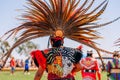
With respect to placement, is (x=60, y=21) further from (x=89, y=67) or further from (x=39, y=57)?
(x=89, y=67)

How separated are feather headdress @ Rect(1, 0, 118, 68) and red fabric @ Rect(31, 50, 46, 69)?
1.22ft

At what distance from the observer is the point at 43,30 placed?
774 centimetres

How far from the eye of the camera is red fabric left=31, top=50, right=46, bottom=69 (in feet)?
24.0

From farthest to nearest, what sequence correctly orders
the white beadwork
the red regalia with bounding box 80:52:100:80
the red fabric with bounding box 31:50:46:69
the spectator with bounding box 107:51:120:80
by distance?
the red regalia with bounding box 80:52:100:80 < the spectator with bounding box 107:51:120:80 < the white beadwork < the red fabric with bounding box 31:50:46:69

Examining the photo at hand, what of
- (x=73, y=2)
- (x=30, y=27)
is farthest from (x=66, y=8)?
(x=30, y=27)

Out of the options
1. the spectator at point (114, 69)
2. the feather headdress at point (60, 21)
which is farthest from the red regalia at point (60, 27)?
the spectator at point (114, 69)

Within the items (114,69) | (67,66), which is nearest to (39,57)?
(67,66)

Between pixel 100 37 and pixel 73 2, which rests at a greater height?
pixel 73 2

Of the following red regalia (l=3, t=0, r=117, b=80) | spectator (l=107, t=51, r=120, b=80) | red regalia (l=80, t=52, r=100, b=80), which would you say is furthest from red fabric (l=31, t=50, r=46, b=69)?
red regalia (l=80, t=52, r=100, b=80)

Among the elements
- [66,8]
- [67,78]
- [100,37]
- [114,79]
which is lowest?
[114,79]

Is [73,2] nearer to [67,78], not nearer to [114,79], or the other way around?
[67,78]

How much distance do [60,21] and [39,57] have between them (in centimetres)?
73

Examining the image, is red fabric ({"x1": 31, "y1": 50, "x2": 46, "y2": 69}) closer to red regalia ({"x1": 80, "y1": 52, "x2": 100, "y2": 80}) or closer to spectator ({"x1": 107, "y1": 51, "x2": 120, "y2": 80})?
spectator ({"x1": 107, "y1": 51, "x2": 120, "y2": 80})

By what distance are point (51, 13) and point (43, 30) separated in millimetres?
328
